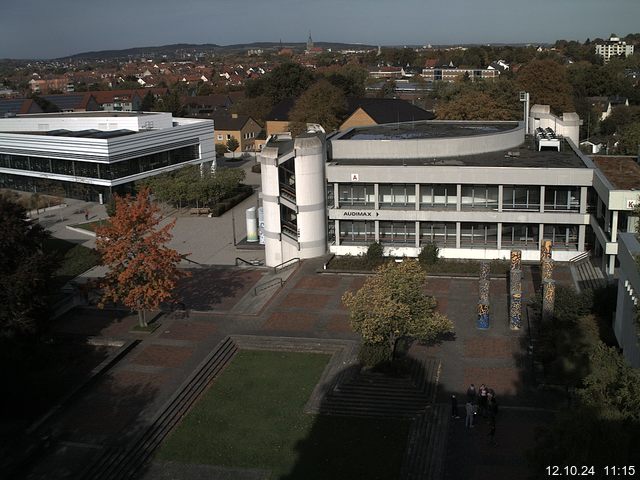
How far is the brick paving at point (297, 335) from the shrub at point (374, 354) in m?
2.29

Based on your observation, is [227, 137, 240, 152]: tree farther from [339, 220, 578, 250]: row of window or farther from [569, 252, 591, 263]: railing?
[569, 252, 591, 263]: railing

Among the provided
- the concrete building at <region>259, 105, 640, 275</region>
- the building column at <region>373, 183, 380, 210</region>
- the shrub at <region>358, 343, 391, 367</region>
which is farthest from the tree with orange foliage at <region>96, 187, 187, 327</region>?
the building column at <region>373, 183, 380, 210</region>

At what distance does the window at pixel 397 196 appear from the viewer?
42.2 meters

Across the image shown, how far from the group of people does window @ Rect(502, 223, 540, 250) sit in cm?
1821

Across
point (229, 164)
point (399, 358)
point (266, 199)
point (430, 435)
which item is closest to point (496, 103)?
point (229, 164)

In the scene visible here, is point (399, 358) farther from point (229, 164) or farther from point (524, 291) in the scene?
point (229, 164)

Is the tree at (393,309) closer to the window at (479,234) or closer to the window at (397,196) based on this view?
the window at (479,234)

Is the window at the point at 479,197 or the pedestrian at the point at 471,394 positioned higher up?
the window at the point at 479,197

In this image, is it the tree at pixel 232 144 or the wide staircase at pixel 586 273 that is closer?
the wide staircase at pixel 586 273

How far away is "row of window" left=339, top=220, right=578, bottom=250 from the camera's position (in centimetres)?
4088

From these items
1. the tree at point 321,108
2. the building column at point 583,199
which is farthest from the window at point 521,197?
the tree at point 321,108

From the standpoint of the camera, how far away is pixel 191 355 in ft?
94.9

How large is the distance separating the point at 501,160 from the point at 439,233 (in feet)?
20.8

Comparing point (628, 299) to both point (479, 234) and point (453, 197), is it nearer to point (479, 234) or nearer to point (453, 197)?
point (479, 234)
